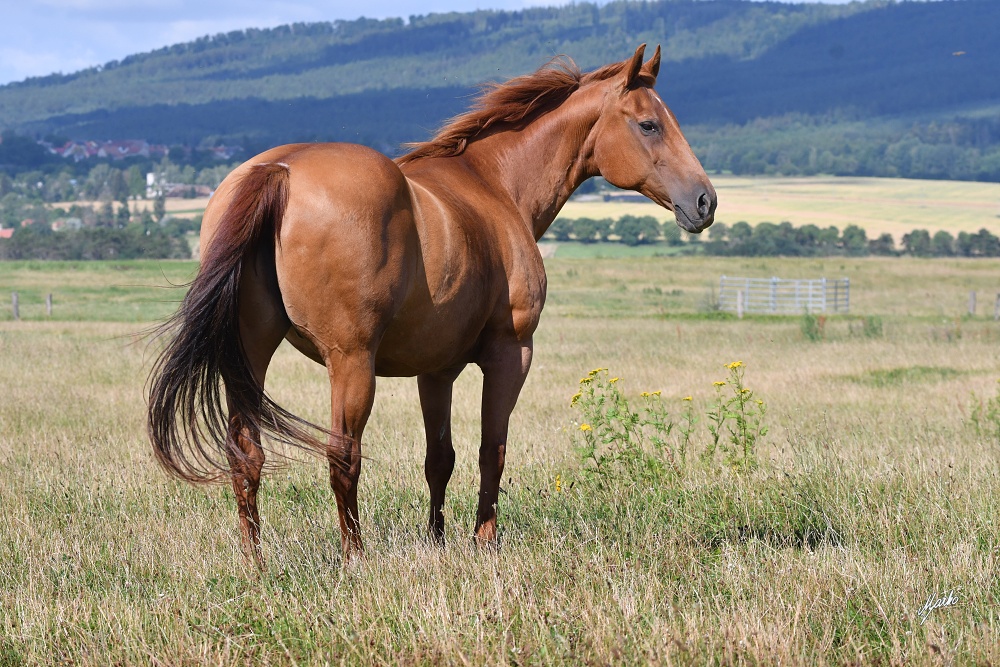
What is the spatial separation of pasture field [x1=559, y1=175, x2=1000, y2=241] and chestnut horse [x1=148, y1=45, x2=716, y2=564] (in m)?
89.2

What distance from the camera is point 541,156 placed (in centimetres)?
582

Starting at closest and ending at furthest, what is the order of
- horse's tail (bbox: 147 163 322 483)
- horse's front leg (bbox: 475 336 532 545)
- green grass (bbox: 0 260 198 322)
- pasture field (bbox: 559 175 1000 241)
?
horse's tail (bbox: 147 163 322 483), horse's front leg (bbox: 475 336 532 545), green grass (bbox: 0 260 198 322), pasture field (bbox: 559 175 1000 241)

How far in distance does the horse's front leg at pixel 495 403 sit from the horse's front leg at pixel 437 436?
201 millimetres

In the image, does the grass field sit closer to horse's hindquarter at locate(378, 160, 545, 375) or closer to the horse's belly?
horse's hindquarter at locate(378, 160, 545, 375)

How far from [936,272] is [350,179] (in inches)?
2240

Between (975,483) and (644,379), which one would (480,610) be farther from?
(644,379)

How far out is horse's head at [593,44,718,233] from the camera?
545 cm

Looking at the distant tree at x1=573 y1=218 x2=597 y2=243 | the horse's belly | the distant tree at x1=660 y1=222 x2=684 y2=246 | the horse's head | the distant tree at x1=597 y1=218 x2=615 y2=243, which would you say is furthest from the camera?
the distant tree at x1=597 y1=218 x2=615 y2=243

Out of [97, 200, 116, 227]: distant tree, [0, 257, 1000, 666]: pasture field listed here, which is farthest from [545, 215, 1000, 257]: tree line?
[0, 257, 1000, 666]: pasture field

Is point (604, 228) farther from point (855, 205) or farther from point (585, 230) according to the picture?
point (855, 205)

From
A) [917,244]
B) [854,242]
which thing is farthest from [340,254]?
[917,244]

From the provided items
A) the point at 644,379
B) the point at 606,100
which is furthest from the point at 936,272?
the point at 606,100

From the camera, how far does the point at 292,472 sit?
7066 mm

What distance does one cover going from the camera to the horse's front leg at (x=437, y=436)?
5.34 m
